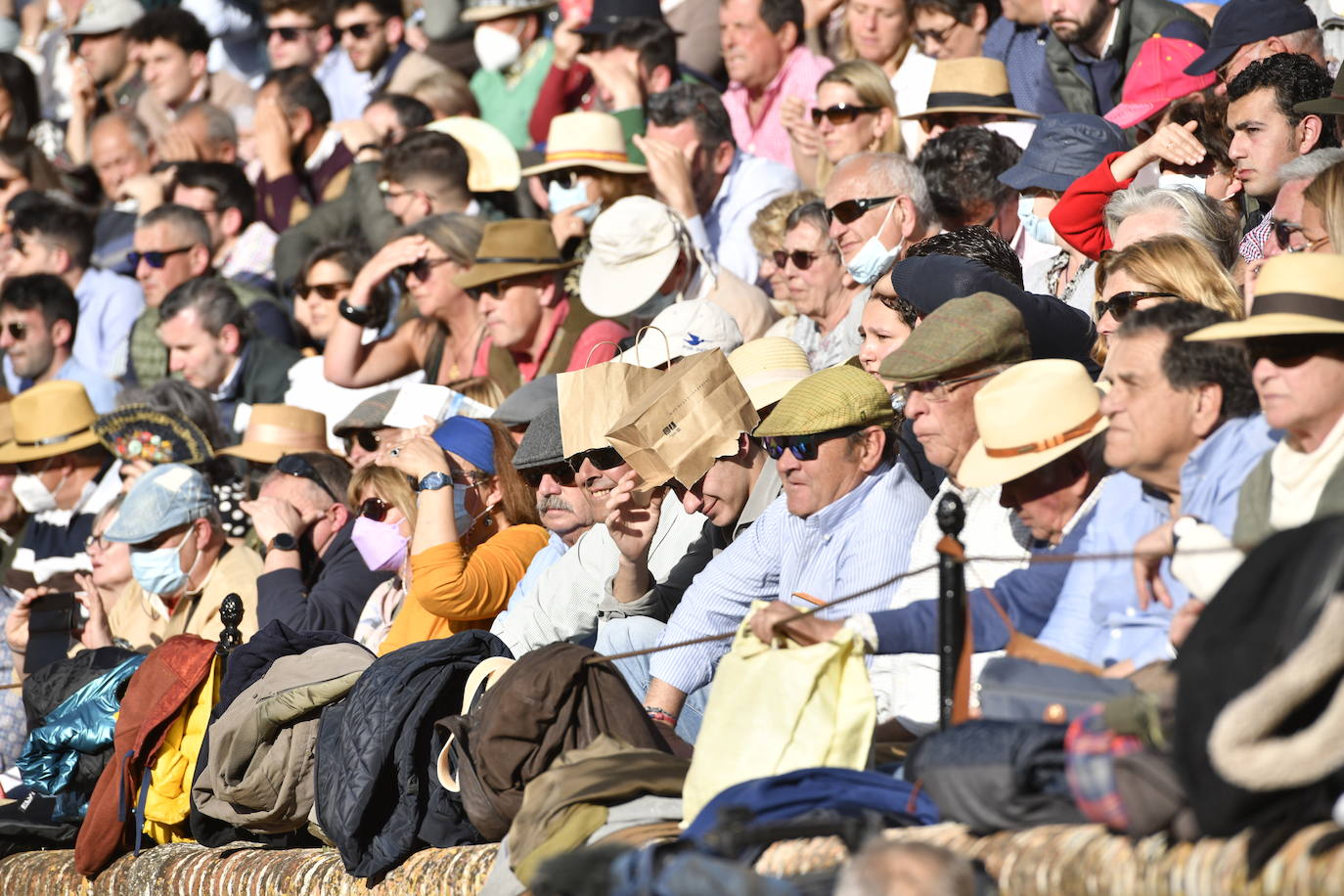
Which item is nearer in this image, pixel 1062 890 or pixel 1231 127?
pixel 1062 890

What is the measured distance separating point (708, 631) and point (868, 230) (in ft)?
7.10

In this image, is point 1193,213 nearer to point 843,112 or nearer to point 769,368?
point 769,368

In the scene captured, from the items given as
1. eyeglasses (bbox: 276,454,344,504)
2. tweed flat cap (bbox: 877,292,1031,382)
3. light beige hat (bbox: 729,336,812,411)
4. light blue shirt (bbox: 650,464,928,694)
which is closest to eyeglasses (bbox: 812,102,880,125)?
light beige hat (bbox: 729,336,812,411)

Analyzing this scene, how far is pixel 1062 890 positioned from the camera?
3896 mm

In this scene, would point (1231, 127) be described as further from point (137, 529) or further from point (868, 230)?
point (137, 529)

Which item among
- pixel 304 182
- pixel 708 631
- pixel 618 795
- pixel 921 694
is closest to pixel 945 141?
pixel 708 631

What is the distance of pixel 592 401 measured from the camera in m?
6.85

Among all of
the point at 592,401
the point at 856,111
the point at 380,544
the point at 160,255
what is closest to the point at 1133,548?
the point at 592,401

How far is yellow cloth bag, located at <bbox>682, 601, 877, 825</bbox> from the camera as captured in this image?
4746 millimetres

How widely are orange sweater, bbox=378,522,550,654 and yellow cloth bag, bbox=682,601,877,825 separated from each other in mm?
2313

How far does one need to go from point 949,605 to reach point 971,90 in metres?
4.67

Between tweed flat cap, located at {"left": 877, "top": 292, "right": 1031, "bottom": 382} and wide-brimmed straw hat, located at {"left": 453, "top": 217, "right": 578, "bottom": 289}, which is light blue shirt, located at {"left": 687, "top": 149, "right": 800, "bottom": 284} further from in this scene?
Result: tweed flat cap, located at {"left": 877, "top": 292, "right": 1031, "bottom": 382}

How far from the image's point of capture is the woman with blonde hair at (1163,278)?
557 cm

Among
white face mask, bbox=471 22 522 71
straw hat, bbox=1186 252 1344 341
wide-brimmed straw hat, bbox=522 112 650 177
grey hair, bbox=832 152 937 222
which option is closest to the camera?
straw hat, bbox=1186 252 1344 341
